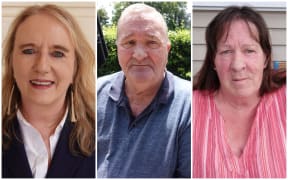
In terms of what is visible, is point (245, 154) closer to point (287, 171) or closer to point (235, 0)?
point (287, 171)

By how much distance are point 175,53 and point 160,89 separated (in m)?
0.28

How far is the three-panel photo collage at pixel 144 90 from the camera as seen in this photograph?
3.79m

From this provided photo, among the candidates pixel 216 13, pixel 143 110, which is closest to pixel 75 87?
pixel 143 110

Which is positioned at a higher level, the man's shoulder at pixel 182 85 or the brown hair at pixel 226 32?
the brown hair at pixel 226 32

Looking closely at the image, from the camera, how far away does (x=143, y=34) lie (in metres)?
3.72

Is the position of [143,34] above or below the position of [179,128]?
above

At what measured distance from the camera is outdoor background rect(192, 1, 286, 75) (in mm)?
3844

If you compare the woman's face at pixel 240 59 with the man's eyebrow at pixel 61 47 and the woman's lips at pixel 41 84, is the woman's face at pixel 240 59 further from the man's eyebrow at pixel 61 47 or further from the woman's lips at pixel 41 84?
the woman's lips at pixel 41 84

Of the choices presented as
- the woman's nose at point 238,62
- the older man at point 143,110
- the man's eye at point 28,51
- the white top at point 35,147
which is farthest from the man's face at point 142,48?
the white top at point 35,147

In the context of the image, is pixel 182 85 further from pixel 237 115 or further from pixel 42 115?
pixel 42 115

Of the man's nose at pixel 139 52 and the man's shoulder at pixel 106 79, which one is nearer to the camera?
the man's nose at pixel 139 52

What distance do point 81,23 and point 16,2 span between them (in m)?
0.49

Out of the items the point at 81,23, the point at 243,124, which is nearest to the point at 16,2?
the point at 81,23

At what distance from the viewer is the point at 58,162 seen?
385 cm
